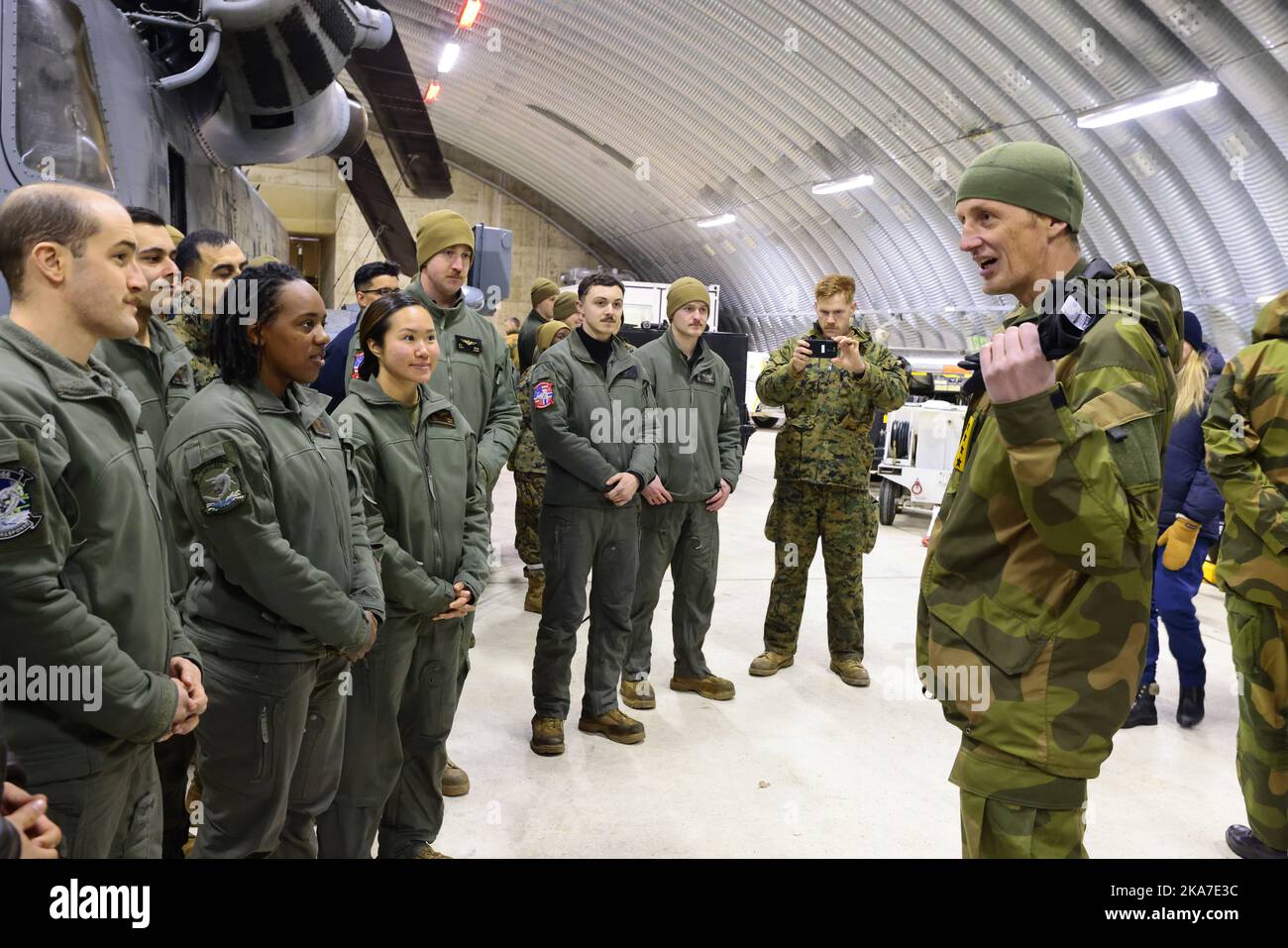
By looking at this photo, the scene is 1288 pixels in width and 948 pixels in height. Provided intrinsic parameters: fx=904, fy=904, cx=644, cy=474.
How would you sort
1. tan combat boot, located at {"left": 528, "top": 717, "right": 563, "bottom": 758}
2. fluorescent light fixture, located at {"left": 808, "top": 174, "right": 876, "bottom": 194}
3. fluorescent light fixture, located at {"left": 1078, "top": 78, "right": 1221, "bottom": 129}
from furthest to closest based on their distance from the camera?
fluorescent light fixture, located at {"left": 808, "top": 174, "right": 876, "bottom": 194} < fluorescent light fixture, located at {"left": 1078, "top": 78, "right": 1221, "bottom": 129} < tan combat boot, located at {"left": 528, "top": 717, "right": 563, "bottom": 758}

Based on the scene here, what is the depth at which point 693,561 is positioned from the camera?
4613mm

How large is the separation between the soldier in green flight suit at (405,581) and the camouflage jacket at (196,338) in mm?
682

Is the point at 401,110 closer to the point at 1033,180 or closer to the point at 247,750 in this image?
the point at 247,750

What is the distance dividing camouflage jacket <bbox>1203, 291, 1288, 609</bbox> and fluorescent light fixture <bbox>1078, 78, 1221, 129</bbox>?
6.82 metres

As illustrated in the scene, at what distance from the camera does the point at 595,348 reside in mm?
4215

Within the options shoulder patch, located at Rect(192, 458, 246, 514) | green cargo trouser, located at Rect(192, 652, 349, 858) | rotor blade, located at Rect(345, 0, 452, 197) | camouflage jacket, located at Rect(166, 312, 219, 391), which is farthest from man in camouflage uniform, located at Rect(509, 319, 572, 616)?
shoulder patch, located at Rect(192, 458, 246, 514)

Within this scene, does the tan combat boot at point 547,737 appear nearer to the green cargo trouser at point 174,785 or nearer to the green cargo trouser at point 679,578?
the green cargo trouser at point 679,578

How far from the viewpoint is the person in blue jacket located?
4.18 meters

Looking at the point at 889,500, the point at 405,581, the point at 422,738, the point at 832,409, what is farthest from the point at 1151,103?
the point at 422,738

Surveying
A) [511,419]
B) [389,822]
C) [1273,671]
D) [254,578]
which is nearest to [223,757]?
[254,578]

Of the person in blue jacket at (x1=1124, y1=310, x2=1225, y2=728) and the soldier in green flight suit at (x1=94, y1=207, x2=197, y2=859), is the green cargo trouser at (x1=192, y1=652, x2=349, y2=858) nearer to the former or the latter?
the soldier in green flight suit at (x1=94, y1=207, x2=197, y2=859)

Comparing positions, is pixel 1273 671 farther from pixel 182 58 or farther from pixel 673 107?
pixel 673 107

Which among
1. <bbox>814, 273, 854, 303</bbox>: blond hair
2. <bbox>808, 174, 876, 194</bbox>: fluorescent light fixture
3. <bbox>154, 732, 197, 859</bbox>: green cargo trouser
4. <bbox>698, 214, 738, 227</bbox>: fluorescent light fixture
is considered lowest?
<bbox>154, 732, 197, 859</bbox>: green cargo trouser
